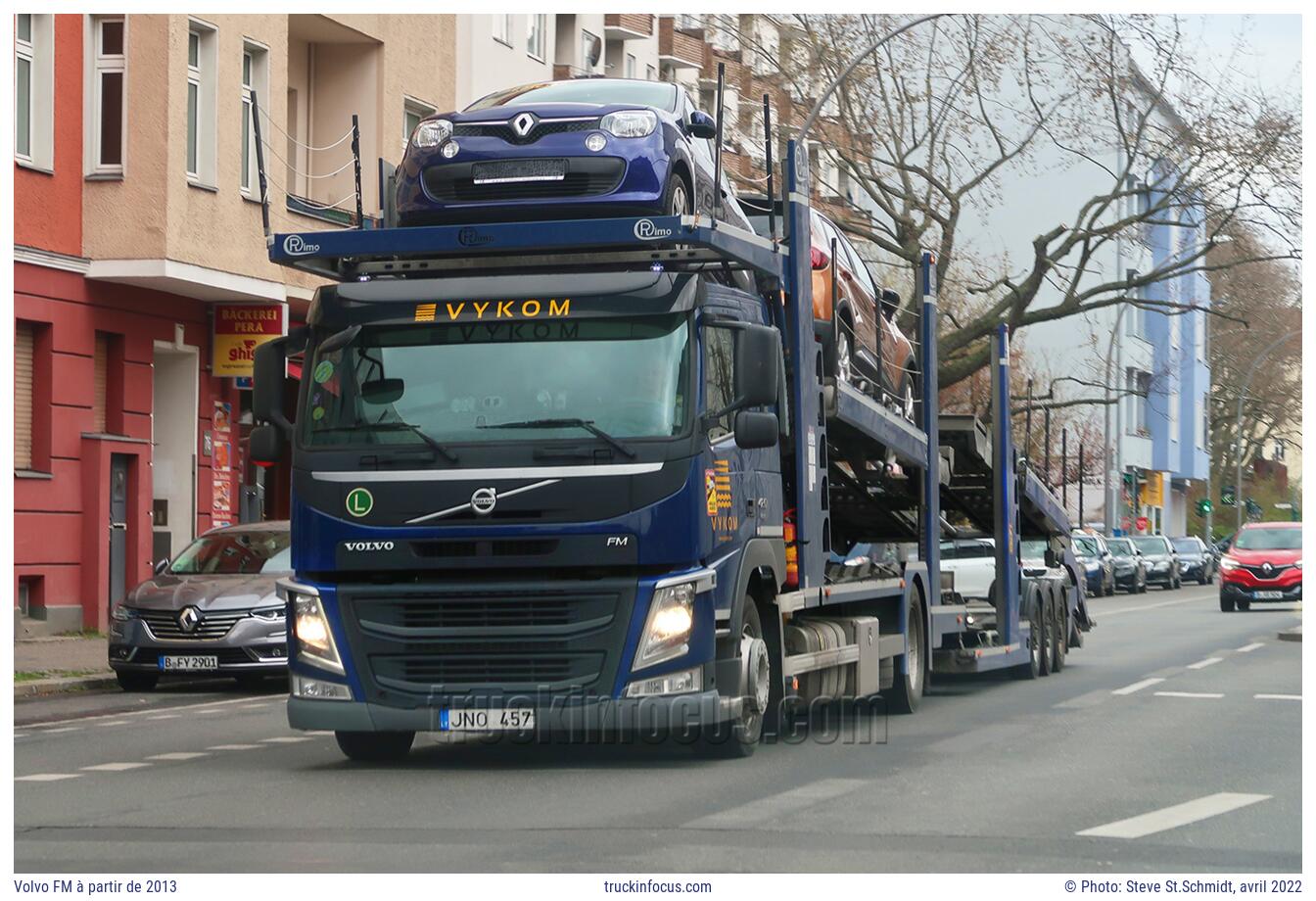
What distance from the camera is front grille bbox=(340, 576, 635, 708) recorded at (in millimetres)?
11594

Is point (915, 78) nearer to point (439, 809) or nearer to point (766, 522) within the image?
point (766, 522)

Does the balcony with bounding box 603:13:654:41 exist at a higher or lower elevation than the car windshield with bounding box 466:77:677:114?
higher

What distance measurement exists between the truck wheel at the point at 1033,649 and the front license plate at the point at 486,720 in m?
9.67

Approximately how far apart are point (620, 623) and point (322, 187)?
2144 centimetres

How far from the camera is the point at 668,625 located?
11602 millimetres

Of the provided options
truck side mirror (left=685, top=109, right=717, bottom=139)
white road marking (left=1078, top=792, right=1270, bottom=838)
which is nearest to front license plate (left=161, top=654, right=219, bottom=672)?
truck side mirror (left=685, top=109, right=717, bottom=139)

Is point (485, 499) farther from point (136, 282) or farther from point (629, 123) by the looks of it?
point (136, 282)

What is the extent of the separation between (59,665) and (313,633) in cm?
1018

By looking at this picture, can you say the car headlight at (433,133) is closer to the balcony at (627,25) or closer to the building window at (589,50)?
the building window at (589,50)

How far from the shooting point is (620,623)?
38.0 feet

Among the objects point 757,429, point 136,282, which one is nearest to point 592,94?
point 757,429

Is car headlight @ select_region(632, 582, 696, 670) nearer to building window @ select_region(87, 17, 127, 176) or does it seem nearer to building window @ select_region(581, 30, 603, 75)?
building window @ select_region(87, 17, 127, 176)

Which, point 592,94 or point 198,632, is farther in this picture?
point 198,632

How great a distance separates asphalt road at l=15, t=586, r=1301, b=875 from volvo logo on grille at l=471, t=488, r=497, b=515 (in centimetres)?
142
